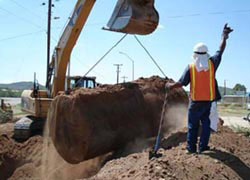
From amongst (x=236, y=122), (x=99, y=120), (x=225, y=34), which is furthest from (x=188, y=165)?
(x=236, y=122)

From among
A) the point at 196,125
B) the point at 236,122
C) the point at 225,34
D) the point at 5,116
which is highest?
the point at 225,34

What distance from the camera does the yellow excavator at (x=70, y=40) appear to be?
716cm

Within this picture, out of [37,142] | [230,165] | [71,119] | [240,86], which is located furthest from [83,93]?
[240,86]

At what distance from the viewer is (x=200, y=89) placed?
5285mm

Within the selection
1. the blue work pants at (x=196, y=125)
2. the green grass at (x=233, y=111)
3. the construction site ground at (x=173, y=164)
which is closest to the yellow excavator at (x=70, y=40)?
the construction site ground at (x=173, y=164)

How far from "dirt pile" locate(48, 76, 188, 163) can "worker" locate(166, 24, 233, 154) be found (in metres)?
1.99

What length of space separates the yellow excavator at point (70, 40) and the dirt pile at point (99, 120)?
1.00 m

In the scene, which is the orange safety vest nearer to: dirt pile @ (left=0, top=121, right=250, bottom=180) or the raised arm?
the raised arm

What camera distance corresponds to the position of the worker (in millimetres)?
5270

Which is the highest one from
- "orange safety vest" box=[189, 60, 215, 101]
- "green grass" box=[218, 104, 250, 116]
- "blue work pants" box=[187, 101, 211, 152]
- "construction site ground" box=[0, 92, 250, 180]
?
"orange safety vest" box=[189, 60, 215, 101]

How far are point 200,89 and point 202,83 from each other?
0.32 feet

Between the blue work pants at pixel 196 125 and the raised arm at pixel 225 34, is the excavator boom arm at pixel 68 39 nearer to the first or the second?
the raised arm at pixel 225 34

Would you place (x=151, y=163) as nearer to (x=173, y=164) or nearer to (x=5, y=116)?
(x=173, y=164)

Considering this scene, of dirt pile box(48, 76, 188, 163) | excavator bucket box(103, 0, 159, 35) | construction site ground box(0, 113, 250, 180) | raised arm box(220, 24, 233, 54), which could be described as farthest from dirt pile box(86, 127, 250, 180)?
excavator bucket box(103, 0, 159, 35)
